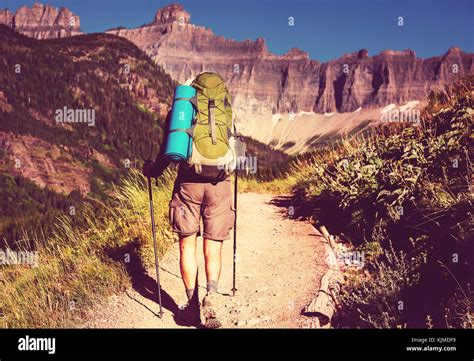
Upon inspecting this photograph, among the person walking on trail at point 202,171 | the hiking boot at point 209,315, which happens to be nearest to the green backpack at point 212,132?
the person walking on trail at point 202,171

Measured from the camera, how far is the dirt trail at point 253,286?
5.53 metres

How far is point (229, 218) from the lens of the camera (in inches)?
219

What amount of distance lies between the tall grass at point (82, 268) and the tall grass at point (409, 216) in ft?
10.3

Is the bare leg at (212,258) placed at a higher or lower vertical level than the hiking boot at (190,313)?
higher

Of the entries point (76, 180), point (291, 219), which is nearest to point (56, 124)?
point (76, 180)

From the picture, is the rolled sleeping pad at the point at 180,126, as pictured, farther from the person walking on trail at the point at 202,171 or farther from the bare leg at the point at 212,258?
the bare leg at the point at 212,258

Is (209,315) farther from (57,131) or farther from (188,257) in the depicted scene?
(57,131)

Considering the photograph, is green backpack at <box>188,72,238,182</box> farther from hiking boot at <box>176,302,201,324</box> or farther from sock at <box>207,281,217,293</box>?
hiking boot at <box>176,302,201,324</box>

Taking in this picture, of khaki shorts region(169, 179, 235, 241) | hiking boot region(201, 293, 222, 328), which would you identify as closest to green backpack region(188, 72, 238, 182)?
khaki shorts region(169, 179, 235, 241)

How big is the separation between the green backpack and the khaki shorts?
0.20 meters

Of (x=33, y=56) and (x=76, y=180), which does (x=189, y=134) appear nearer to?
(x=76, y=180)

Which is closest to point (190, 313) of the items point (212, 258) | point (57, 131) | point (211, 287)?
point (211, 287)
